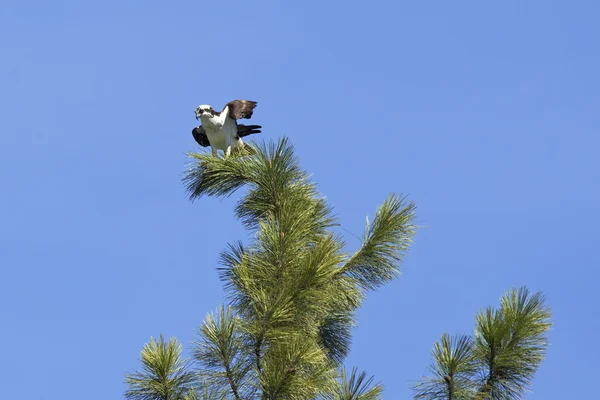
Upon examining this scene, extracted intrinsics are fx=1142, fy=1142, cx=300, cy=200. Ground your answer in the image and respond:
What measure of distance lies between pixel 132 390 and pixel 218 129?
2967 millimetres

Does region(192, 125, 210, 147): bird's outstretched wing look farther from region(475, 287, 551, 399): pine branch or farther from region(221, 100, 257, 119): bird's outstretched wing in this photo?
region(475, 287, 551, 399): pine branch

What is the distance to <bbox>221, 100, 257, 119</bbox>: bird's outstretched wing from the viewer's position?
1078cm

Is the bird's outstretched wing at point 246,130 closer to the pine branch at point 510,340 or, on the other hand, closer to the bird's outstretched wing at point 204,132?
the bird's outstretched wing at point 204,132

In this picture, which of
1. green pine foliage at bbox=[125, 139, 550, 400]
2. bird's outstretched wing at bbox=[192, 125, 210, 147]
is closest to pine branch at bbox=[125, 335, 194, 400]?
green pine foliage at bbox=[125, 139, 550, 400]

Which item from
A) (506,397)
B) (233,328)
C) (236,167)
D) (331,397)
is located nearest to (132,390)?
(233,328)

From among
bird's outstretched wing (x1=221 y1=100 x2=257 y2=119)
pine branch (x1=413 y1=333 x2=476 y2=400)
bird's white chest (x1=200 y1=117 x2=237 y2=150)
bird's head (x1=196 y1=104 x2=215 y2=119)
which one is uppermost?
bird's outstretched wing (x1=221 y1=100 x2=257 y2=119)

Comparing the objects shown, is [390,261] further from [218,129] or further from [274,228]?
[218,129]

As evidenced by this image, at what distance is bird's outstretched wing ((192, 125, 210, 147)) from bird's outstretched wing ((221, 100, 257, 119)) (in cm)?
35

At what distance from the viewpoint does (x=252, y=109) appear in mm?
10891

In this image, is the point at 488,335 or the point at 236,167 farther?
the point at 236,167

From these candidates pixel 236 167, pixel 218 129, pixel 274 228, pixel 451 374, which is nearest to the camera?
pixel 451 374

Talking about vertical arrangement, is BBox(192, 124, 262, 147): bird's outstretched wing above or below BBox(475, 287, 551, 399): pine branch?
above

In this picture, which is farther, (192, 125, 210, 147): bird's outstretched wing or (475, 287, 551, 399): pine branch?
(192, 125, 210, 147): bird's outstretched wing

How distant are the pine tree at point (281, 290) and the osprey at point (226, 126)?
718mm
